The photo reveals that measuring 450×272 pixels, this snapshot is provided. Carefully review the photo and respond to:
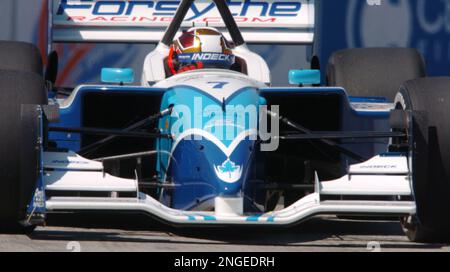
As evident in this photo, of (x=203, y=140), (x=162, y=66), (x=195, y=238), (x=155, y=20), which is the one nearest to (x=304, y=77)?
(x=162, y=66)

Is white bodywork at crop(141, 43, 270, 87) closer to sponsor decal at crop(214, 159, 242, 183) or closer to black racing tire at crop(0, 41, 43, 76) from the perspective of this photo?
black racing tire at crop(0, 41, 43, 76)

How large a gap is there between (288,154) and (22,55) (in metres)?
2.77

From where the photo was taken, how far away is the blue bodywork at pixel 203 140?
8.27 m

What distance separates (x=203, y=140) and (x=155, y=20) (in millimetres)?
4588

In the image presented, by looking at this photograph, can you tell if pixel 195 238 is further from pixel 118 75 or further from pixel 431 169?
pixel 118 75

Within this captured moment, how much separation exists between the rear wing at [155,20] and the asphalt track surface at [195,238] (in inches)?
135

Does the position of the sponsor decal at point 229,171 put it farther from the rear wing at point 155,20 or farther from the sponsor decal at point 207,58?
the rear wing at point 155,20

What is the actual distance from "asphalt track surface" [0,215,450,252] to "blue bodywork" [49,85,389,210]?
31 cm

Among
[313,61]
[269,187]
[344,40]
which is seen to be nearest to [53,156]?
[269,187]

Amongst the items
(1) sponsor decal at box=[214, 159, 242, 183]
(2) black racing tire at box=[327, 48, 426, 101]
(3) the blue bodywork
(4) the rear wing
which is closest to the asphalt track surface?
(3) the blue bodywork

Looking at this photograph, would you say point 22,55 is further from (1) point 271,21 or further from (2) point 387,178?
(2) point 387,178

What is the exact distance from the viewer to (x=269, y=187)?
8531mm

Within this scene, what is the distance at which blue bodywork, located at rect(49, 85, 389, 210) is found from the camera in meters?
8.27

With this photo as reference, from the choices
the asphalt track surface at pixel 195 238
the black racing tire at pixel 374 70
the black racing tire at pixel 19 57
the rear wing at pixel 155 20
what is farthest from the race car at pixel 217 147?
the rear wing at pixel 155 20
